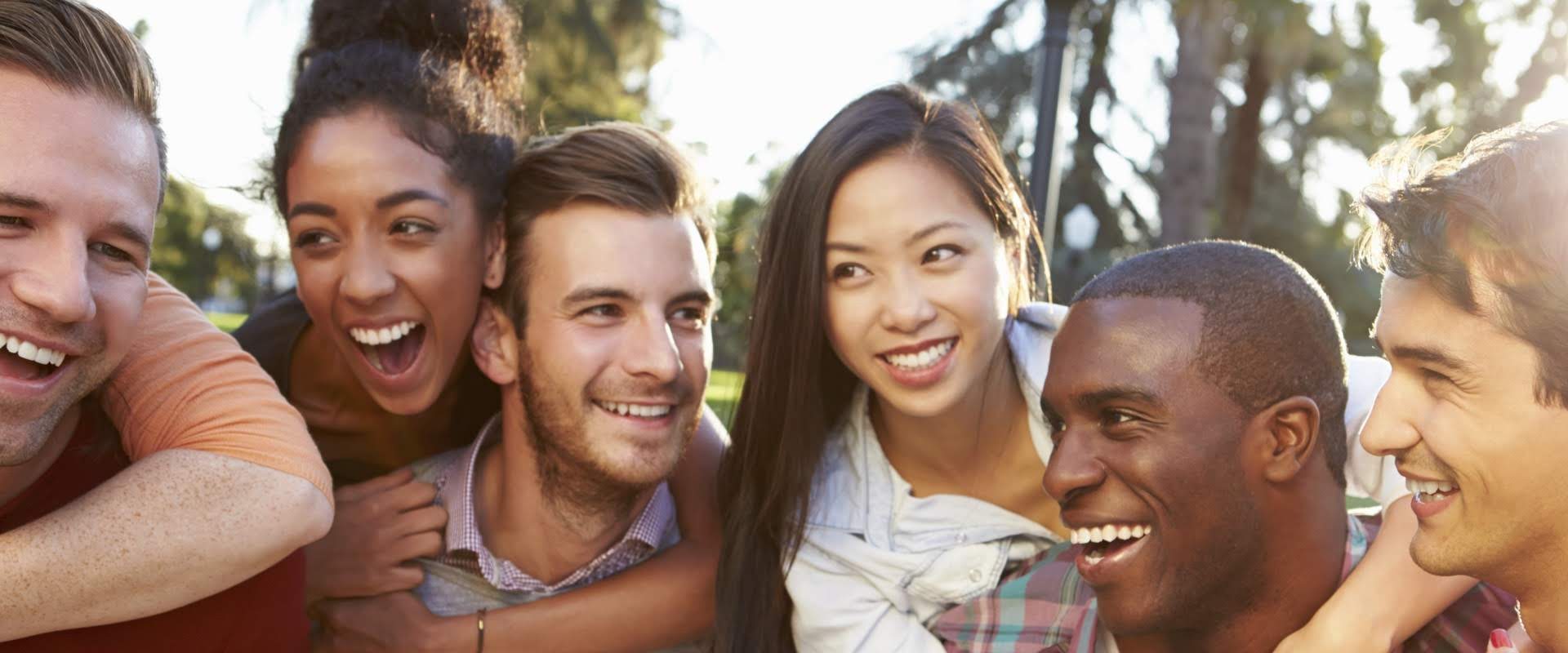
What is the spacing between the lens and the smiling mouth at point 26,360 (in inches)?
102

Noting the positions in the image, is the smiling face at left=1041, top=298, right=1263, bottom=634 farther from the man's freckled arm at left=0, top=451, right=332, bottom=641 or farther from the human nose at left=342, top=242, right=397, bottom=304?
the human nose at left=342, top=242, right=397, bottom=304

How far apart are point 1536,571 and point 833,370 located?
221cm

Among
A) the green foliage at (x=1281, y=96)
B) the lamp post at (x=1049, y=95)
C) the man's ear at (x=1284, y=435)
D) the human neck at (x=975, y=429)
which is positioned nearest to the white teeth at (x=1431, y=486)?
the man's ear at (x=1284, y=435)

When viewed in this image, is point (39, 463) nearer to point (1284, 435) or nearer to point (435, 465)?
point (435, 465)

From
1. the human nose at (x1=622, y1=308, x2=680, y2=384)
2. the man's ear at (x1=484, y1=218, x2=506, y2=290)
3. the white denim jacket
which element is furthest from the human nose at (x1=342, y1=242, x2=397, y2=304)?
the white denim jacket

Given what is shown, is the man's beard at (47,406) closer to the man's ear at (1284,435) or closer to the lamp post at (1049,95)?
the man's ear at (1284,435)

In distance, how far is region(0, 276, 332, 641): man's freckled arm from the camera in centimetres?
257

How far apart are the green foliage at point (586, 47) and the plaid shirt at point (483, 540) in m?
9.01

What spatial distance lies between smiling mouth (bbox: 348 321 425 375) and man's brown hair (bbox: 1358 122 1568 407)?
8.86 ft

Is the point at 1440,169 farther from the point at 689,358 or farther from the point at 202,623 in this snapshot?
the point at 202,623

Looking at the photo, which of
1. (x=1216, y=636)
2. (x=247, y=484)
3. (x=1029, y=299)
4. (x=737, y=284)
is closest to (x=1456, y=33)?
(x=737, y=284)

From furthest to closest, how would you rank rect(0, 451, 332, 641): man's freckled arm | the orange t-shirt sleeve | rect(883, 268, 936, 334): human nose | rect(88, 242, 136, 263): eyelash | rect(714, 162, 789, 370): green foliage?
rect(714, 162, 789, 370): green foliage, rect(883, 268, 936, 334): human nose, the orange t-shirt sleeve, rect(88, 242, 136, 263): eyelash, rect(0, 451, 332, 641): man's freckled arm

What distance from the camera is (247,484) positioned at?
2791 millimetres

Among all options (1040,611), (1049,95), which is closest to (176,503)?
(1040,611)
